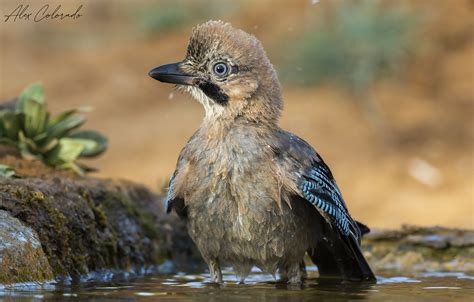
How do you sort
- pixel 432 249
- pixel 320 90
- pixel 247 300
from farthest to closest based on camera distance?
pixel 320 90
pixel 432 249
pixel 247 300

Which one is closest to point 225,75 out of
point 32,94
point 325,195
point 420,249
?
point 325,195

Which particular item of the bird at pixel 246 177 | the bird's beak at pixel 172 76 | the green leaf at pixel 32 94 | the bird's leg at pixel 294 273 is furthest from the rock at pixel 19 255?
the green leaf at pixel 32 94

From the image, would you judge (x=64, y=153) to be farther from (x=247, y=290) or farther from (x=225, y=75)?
(x=247, y=290)

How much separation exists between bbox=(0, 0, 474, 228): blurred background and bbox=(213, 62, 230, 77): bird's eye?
7.81m

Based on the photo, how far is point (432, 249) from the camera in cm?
873

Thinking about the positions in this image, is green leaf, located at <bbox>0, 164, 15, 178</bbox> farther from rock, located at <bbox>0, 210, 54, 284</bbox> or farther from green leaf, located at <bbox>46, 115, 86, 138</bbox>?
green leaf, located at <bbox>46, 115, 86, 138</bbox>

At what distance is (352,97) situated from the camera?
19.9 metres

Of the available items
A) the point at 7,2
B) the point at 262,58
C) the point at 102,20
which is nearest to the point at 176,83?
the point at 262,58

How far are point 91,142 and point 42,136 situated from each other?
0.45 meters

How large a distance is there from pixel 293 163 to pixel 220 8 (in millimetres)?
19324

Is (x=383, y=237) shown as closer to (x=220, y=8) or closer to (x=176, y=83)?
(x=176, y=83)

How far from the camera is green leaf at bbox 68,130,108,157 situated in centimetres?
879
